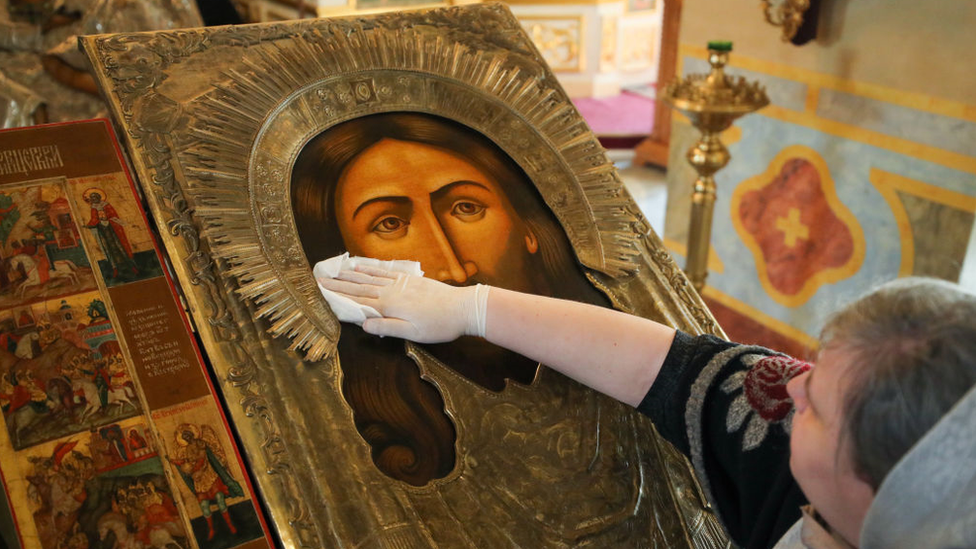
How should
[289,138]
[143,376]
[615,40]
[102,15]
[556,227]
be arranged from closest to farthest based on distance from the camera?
[143,376]
[289,138]
[556,227]
[102,15]
[615,40]

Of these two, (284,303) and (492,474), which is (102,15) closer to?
(284,303)

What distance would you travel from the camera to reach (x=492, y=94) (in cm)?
173

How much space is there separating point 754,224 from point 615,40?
4260 millimetres

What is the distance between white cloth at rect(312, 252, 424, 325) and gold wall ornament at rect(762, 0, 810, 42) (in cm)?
224

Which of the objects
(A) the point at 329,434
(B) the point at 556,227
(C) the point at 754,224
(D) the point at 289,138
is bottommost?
(C) the point at 754,224

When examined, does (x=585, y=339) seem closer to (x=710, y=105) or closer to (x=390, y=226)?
(x=390, y=226)

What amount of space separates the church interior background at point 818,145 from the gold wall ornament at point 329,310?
143 centimetres

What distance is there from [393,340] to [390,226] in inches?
10.1

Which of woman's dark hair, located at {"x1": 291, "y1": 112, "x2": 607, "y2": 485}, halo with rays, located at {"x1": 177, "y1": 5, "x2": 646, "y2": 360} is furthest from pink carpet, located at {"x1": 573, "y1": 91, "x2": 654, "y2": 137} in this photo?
woman's dark hair, located at {"x1": 291, "y1": 112, "x2": 607, "y2": 485}

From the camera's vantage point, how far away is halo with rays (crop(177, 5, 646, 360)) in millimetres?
1332

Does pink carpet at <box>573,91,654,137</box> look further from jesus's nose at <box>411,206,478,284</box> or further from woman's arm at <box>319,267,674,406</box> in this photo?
woman's arm at <box>319,267,674,406</box>

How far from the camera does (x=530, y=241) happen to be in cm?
162

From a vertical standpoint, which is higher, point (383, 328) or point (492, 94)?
point (492, 94)


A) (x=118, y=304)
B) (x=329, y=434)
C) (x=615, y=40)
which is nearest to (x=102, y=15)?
(x=118, y=304)
